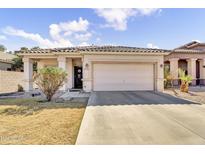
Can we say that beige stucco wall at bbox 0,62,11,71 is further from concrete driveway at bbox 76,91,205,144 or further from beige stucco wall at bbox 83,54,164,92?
concrete driveway at bbox 76,91,205,144

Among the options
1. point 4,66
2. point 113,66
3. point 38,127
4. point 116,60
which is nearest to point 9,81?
point 4,66

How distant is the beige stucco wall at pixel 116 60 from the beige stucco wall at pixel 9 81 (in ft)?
24.9

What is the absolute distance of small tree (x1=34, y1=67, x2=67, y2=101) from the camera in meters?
12.4

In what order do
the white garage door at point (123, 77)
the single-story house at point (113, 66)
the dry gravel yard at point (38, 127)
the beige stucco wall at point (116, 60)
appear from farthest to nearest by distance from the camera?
the white garage door at point (123, 77), the single-story house at point (113, 66), the beige stucco wall at point (116, 60), the dry gravel yard at point (38, 127)

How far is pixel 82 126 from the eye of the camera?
259 inches

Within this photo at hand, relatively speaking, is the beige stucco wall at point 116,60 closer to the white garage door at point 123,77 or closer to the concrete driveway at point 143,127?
the white garage door at point 123,77

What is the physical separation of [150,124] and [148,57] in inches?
475

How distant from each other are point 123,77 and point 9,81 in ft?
35.9

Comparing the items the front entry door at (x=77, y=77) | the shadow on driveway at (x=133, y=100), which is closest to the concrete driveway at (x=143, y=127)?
the shadow on driveway at (x=133, y=100)

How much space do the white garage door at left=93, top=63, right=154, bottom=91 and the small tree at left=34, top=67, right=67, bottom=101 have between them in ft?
18.6

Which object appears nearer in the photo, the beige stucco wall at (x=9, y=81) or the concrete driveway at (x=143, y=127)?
Answer: the concrete driveway at (x=143, y=127)

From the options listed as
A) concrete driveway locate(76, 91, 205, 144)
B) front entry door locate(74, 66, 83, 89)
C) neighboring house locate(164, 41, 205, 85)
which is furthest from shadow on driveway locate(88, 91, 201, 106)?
neighboring house locate(164, 41, 205, 85)

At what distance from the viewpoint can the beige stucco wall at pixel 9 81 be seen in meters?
18.8
